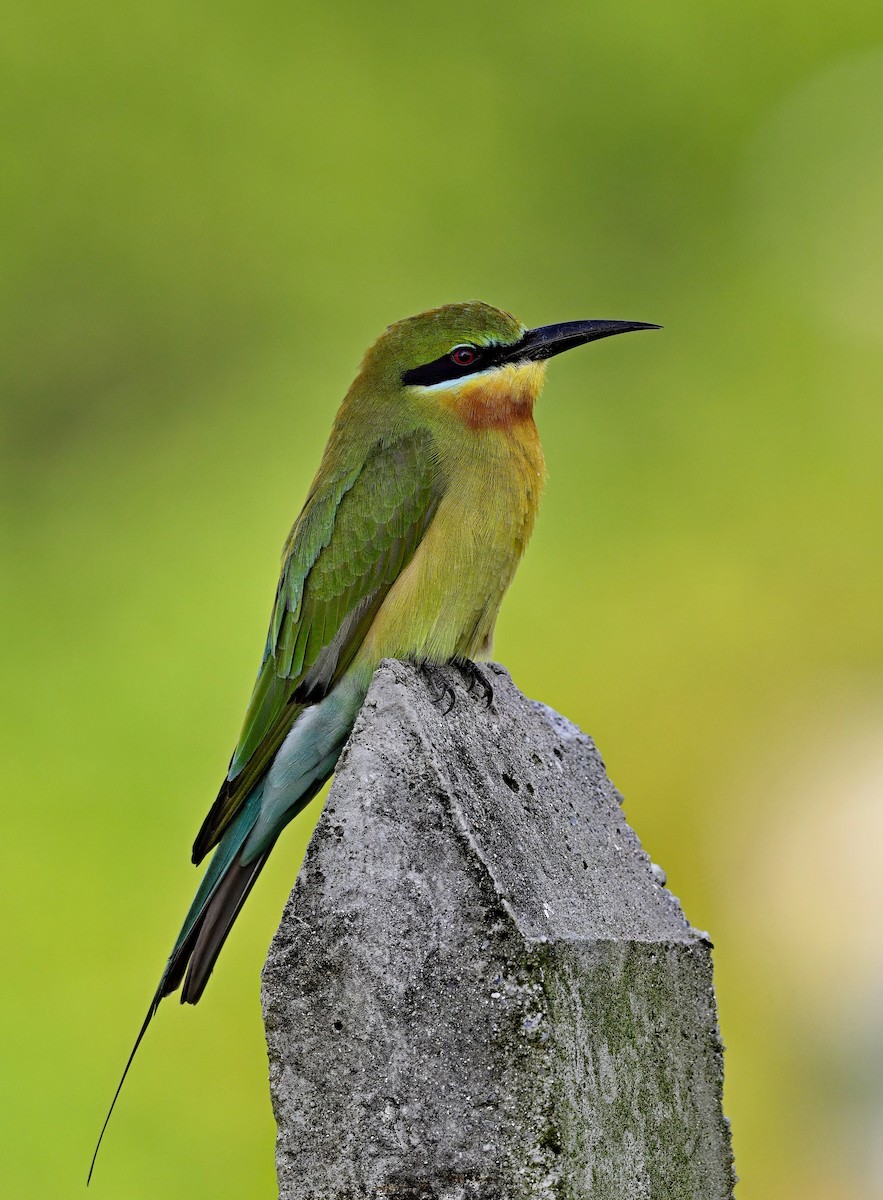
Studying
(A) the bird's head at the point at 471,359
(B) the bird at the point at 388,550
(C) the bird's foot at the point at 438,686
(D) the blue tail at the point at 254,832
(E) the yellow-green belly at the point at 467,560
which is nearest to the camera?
(C) the bird's foot at the point at 438,686

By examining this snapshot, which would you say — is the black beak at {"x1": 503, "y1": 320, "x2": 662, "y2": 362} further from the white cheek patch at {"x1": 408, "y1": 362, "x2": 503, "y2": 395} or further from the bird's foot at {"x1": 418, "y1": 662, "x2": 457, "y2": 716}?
the bird's foot at {"x1": 418, "y1": 662, "x2": 457, "y2": 716}

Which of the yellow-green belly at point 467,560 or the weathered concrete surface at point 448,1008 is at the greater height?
the yellow-green belly at point 467,560

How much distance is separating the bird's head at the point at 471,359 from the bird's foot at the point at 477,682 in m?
0.57

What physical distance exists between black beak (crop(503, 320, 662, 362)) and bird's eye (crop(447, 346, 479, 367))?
0.06 metres

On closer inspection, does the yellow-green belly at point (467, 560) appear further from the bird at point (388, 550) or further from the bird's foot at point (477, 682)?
the bird's foot at point (477, 682)

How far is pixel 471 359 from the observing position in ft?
7.73

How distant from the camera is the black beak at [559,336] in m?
2.38

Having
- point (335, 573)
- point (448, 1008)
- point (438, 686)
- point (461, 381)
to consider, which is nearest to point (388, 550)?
point (335, 573)

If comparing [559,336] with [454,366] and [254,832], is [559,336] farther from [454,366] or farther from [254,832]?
[254,832]

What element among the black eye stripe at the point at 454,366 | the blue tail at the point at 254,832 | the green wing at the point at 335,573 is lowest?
the blue tail at the point at 254,832

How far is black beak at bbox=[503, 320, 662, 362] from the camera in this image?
7.82ft

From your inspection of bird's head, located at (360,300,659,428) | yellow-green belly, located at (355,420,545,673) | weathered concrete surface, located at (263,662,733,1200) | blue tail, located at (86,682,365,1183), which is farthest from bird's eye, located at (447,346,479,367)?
weathered concrete surface, located at (263,662,733,1200)

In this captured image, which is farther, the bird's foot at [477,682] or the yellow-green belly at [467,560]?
the yellow-green belly at [467,560]

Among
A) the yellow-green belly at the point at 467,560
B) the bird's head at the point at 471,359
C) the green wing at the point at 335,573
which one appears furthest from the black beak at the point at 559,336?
the green wing at the point at 335,573
